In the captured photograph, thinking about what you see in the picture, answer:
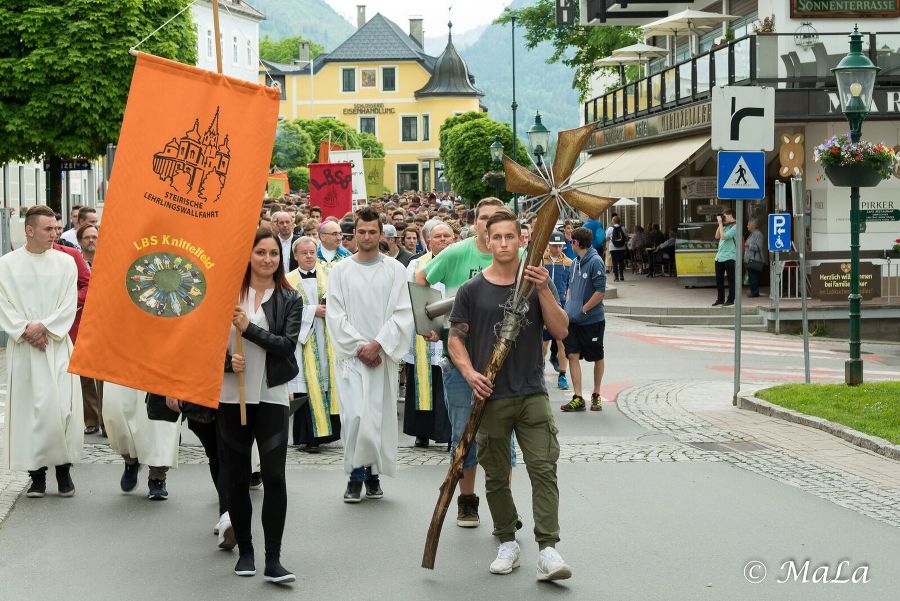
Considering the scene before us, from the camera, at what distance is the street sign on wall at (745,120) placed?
1342 centimetres

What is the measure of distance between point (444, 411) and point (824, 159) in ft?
23.0

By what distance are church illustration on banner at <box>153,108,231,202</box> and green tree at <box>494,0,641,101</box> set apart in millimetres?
43386

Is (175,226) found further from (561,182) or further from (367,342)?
(367,342)

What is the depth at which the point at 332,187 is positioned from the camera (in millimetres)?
23172

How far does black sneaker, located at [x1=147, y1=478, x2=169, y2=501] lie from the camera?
8.95m

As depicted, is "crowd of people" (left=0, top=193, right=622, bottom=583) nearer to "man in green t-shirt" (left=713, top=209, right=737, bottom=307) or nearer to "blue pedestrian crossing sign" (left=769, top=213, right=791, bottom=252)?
"blue pedestrian crossing sign" (left=769, top=213, right=791, bottom=252)

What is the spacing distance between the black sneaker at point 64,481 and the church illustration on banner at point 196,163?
3146 mm

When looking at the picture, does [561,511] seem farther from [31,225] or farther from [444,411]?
[31,225]

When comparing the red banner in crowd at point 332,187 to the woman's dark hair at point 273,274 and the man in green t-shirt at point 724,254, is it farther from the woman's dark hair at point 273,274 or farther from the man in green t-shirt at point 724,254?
the woman's dark hair at point 273,274

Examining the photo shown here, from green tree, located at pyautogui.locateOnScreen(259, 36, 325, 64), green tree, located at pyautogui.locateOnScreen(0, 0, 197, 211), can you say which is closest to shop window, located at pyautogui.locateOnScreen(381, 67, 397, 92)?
green tree, located at pyautogui.locateOnScreen(259, 36, 325, 64)

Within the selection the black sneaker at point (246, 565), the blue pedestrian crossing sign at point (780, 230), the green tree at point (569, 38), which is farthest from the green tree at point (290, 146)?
the black sneaker at point (246, 565)

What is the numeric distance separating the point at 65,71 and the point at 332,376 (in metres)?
17.3

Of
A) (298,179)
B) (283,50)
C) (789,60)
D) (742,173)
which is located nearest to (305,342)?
(742,173)

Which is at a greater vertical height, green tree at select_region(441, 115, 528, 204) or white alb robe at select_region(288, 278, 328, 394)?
green tree at select_region(441, 115, 528, 204)
